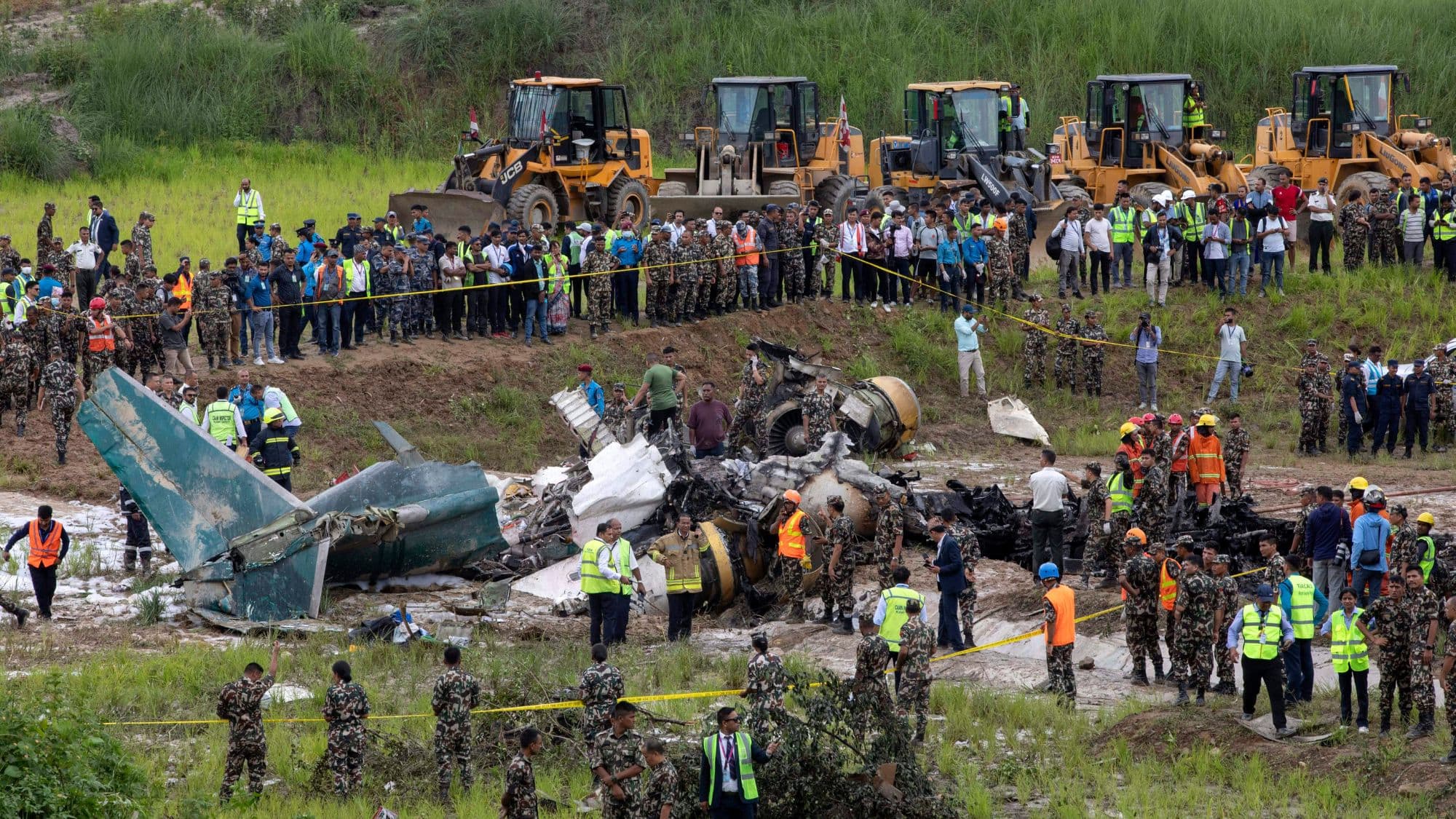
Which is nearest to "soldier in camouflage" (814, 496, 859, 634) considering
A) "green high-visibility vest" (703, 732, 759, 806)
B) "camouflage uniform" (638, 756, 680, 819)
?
"green high-visibility vest" (703, 732, 759, 806)

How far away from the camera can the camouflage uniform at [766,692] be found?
444 inches

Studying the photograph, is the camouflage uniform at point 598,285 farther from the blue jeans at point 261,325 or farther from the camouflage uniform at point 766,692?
the camouflage uniform at point 766,692

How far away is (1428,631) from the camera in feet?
39.6

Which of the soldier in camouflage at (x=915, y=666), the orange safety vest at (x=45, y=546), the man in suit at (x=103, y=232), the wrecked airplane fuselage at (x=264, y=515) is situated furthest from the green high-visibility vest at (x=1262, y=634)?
the man in suit at (x=103, y=232)

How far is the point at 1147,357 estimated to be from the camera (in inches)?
933

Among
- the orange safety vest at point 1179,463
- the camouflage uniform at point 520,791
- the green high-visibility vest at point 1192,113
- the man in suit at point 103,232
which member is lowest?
the camouflage uniform at point 520,791

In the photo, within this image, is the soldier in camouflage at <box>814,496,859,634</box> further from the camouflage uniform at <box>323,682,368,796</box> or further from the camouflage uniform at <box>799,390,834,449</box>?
the camouflage uniform at <box>323,682,368,796</box>

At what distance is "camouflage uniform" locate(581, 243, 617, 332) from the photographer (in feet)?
77.6

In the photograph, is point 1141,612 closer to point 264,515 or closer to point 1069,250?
point 264,515

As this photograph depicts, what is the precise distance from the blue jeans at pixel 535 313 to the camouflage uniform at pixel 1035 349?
6.67 meters

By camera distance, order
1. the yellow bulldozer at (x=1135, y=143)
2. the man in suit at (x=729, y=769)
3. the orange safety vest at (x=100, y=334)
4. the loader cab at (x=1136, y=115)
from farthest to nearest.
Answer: the loader cab at (x=1136, y=115) < the yellow bulldozer at (x=1135, y=143) < the orange safety vest at (x=100, y=334) < the man in suit at (x=729, y=769)

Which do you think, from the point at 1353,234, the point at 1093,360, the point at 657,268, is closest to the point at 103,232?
the point at 657,268

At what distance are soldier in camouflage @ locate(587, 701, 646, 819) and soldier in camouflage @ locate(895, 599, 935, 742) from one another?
247 cm

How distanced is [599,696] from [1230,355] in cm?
1466
